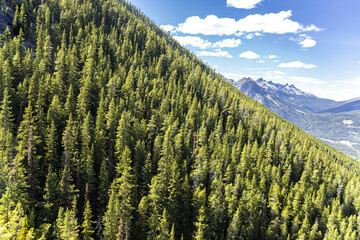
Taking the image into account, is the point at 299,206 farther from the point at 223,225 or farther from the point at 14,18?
the point at 14,18

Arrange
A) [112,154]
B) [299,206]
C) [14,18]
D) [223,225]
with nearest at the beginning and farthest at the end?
[223,225]
[112,154]
[299,206]
[14,18]

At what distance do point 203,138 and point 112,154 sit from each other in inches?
1357

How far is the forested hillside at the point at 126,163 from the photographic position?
38125mm

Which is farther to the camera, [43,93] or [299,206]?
[299,206]

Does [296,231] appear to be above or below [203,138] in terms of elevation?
below

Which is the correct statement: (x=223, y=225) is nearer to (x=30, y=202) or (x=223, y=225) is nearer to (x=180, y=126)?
(x=180, y=126)

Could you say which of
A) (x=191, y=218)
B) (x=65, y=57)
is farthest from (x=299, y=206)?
(x=65, y=57)

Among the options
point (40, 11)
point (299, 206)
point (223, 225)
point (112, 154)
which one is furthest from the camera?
point (40, 11)

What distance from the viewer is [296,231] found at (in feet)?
192

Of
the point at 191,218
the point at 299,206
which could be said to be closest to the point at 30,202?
the point at 191,218

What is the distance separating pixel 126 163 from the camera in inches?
1751

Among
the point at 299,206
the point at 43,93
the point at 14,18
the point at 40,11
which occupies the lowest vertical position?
the point at 299,206

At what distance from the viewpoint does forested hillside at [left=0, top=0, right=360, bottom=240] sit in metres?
38.1

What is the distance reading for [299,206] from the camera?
6488 centimetres
